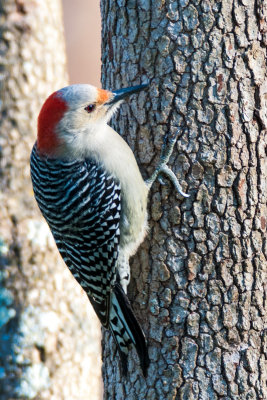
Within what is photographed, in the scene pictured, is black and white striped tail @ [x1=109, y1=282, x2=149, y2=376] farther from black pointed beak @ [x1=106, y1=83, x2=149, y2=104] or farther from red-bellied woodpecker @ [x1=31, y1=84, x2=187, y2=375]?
black pointed beak @ [x1=106, y1=83, x2=149, y2=104]

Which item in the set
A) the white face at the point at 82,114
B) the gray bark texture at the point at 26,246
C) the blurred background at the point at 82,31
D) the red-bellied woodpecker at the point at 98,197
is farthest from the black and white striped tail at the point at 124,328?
the blurred background at the point at 82,31

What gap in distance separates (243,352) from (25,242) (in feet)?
10.3


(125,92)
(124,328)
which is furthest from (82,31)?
(124,328)

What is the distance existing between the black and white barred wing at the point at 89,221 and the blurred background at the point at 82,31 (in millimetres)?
5329

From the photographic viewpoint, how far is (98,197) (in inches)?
132

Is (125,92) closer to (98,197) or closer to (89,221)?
(98,197)

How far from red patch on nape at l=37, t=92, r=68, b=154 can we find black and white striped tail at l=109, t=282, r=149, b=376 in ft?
2.92

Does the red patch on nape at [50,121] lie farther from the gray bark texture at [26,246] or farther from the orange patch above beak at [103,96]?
the gray bark texture at [26,246]

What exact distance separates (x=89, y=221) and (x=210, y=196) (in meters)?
0.69

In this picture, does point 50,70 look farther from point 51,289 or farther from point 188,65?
point 188,65

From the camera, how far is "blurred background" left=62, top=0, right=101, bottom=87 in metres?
8.45

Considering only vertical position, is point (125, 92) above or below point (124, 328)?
above

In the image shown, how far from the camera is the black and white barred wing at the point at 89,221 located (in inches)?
133

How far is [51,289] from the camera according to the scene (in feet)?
19.5
